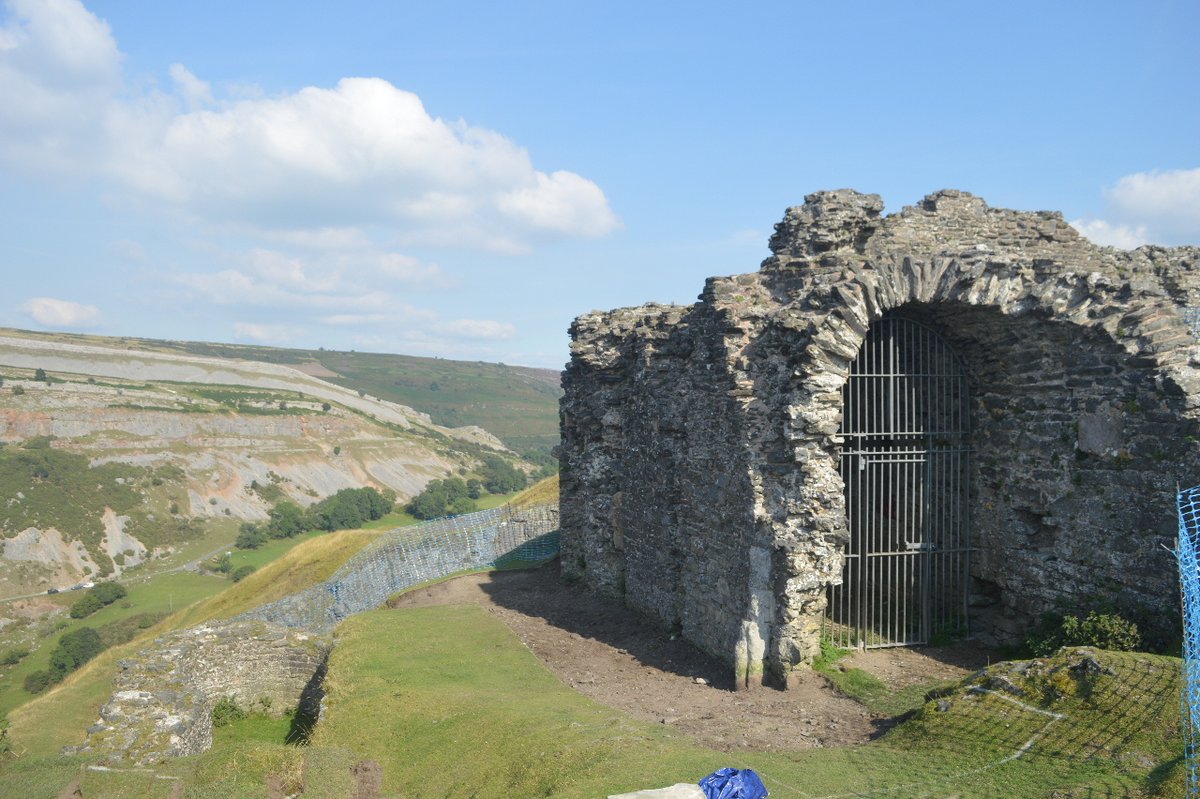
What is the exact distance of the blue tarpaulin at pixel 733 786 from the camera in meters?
6.63

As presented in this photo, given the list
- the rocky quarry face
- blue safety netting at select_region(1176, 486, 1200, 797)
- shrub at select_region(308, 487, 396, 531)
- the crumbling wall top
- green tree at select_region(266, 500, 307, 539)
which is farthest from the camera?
shrub at select_region(308, 487, 396, 531)

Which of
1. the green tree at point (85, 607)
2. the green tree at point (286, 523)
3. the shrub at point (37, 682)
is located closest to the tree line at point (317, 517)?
the green tree at point (286, 523)

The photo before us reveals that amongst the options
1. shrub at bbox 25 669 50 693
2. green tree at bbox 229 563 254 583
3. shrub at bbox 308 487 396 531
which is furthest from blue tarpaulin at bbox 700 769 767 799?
shrub at bbox 308 487 396 531

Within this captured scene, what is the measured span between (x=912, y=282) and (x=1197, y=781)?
24.4ft

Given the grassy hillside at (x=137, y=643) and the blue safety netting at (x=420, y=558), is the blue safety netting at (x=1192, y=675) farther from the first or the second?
the blue safety netting at (x=420, y=558)

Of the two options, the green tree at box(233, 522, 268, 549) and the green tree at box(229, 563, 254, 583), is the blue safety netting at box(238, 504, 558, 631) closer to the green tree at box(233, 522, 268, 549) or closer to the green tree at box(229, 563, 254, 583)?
the green tree at box(229, 563, 254, 583)

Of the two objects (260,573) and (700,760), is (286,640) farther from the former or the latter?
(260,573)

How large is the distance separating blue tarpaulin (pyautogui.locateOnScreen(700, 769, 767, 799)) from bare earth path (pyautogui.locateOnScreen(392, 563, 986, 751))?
2798 mm

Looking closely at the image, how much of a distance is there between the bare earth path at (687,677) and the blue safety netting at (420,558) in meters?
4.75

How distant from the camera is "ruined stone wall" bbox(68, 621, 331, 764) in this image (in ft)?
43.4

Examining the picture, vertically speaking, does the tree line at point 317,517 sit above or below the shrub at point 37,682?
above

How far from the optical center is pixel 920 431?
517 inches

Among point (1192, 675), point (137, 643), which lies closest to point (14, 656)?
point (137, 643)

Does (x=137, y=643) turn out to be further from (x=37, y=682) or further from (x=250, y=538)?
(x=250, y=538)
